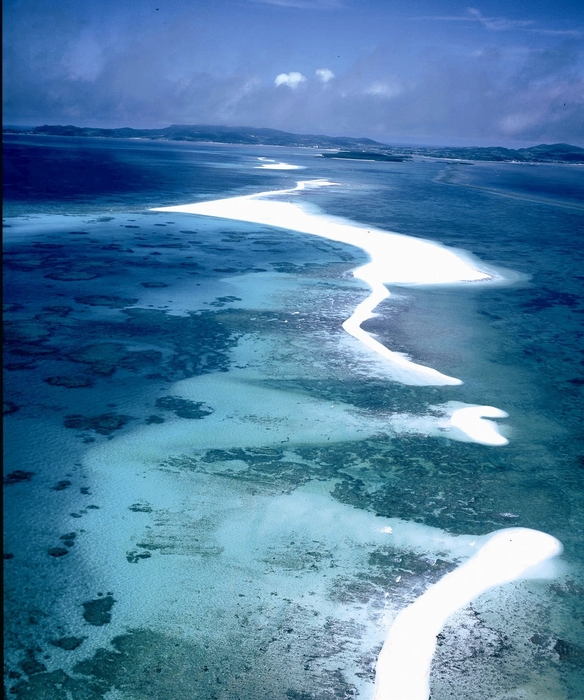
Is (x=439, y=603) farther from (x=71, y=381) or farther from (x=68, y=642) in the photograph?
(x=71, y=381)

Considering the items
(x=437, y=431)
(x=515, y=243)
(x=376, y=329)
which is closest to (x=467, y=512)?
(x=437, y=431)

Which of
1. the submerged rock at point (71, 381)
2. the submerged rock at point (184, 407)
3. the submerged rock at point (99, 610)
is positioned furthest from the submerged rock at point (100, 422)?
the submerged rock at point (99, 610)

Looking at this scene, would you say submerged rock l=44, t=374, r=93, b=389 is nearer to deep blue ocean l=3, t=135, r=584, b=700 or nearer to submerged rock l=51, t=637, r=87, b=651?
deep blue ocean l=3, t=135, r=584, b=700

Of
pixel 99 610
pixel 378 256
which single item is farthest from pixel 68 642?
pixel 378 256

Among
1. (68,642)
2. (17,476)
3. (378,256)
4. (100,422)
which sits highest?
(378,256)

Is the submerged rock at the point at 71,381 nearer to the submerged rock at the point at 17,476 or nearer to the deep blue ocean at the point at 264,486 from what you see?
the deep blue ocean at the point at 264,486

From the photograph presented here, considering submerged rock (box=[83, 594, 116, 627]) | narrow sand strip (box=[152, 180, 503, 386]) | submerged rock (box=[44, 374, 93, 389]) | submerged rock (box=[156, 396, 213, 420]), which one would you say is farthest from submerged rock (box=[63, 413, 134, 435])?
narrow sand strip (box=[152, 180, 503, 386])
